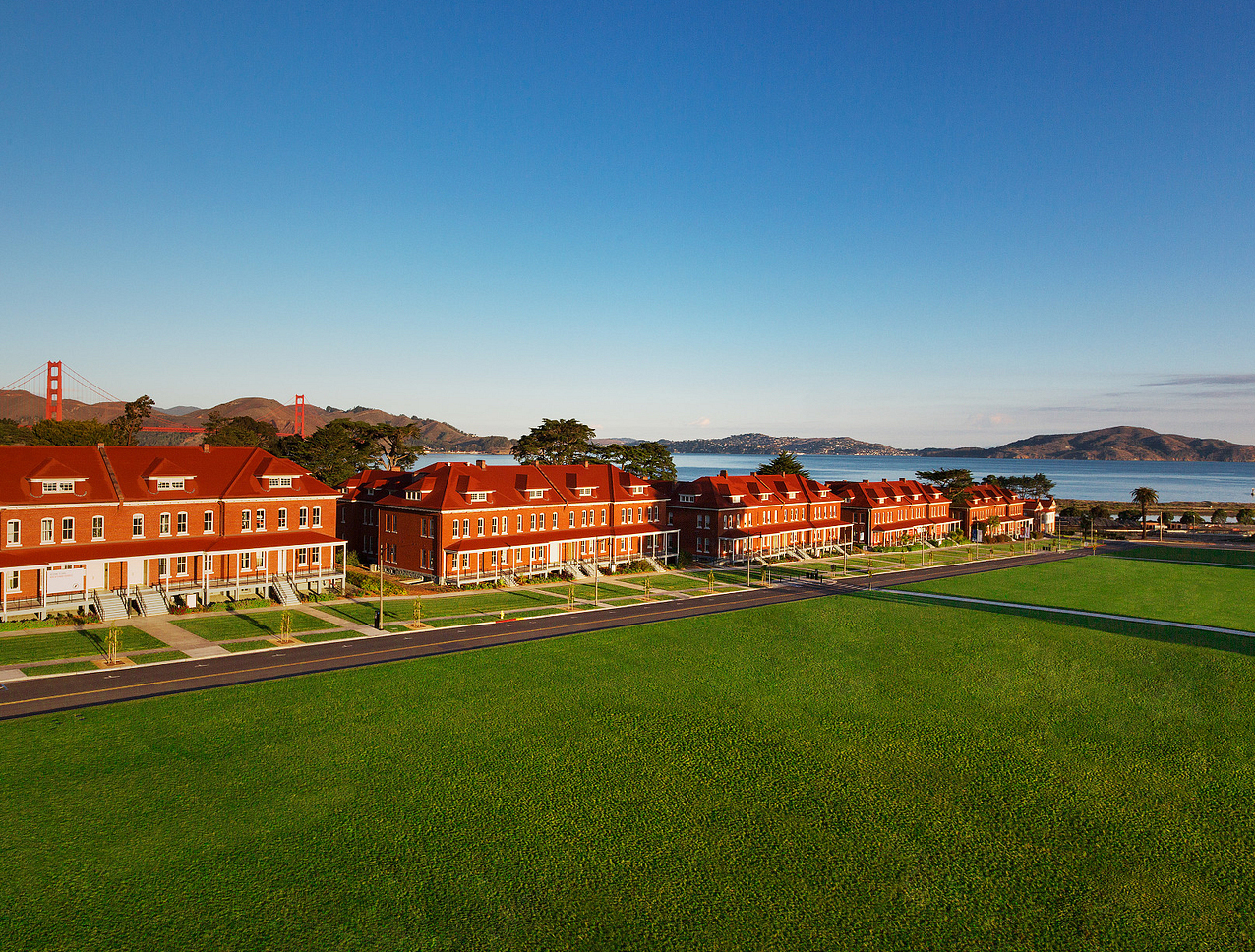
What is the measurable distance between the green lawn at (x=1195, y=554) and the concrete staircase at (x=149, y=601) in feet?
353

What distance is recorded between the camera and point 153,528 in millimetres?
48250

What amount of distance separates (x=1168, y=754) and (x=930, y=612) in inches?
1054

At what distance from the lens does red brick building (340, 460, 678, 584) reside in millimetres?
59438

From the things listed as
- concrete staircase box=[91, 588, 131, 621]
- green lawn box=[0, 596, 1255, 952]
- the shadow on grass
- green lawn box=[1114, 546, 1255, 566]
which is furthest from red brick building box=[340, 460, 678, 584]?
green lawn box=[1114, 546, 1255, 566]

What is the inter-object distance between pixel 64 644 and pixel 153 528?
13.2 m

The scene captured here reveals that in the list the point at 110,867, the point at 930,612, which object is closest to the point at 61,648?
the point at 110,867

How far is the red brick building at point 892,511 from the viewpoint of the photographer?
97812 mm

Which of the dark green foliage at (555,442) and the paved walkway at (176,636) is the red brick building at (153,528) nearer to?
the paved walkway at (176,636)

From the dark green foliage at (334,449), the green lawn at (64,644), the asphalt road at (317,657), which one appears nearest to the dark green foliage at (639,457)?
the dark green foliage at (334,449)

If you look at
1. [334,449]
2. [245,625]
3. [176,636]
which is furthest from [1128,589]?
[334,449]

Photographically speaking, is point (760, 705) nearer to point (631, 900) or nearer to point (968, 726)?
point (968, 726)

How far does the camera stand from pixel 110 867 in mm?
17266

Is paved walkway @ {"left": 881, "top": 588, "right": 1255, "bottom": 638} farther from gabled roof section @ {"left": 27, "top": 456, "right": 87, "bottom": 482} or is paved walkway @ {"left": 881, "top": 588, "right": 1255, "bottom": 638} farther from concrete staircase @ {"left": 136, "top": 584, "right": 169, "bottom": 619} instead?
gabled roof section @ {"left": 27, "top": 456, "right": 87, "bottom": 482}

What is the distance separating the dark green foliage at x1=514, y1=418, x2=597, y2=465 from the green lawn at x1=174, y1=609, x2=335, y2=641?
54148 millimetres
